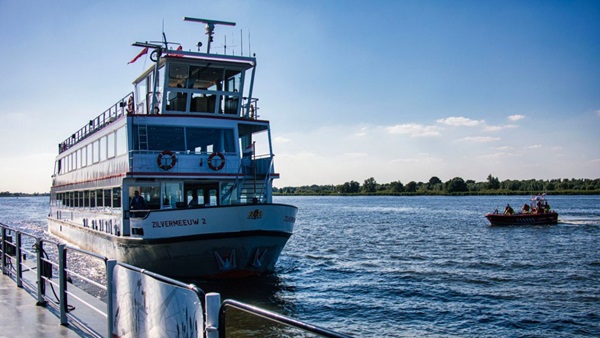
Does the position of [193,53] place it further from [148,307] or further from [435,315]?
[148,307]

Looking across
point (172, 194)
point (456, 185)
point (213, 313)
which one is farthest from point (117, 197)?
point (456, 185)

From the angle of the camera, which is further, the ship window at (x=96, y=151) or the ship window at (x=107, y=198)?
the ship window at (x=96, y=151)

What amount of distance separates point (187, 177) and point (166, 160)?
0.87m

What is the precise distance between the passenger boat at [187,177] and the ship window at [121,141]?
0.03m

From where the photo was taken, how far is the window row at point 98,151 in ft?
60.4

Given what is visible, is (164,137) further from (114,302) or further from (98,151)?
(114,302)

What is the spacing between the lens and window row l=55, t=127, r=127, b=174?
18406 mm

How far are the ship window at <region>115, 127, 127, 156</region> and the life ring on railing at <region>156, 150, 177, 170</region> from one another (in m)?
1.57

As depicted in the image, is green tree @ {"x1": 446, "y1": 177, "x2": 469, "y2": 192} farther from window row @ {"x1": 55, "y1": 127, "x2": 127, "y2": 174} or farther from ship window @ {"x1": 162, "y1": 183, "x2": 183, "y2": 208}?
ship window @ {"x1": 162, "y1": 183, "x2": 183, "y2": 208}

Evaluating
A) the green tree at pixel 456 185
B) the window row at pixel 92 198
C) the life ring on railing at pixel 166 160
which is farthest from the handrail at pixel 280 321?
the green tree at pixel 456 185

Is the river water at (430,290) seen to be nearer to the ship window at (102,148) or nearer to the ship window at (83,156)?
the ship window at (102,148)

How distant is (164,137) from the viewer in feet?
60.1

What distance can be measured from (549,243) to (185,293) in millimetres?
34709

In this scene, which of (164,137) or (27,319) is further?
(164,137)
